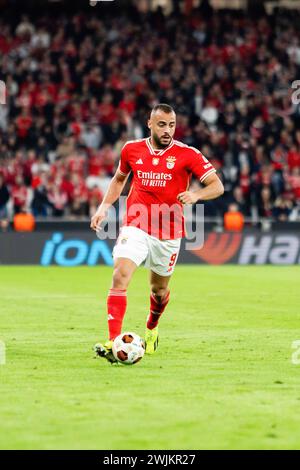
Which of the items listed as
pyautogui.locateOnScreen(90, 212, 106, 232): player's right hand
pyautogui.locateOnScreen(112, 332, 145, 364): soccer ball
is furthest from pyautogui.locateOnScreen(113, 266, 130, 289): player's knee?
pyautogui.locateOnScreen(90, 212, 106, 232): player's right hand

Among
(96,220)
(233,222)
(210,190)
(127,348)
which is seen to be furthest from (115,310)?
(233,222)

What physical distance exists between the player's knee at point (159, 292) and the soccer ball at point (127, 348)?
122cm

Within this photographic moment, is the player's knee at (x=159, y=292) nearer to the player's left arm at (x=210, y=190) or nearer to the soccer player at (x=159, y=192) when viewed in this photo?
the soccer player at (x=159, y=192)

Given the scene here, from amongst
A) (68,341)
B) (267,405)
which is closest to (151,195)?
(68,341)

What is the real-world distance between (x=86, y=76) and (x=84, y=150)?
3.73 m

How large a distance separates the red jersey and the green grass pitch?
1.32 meters

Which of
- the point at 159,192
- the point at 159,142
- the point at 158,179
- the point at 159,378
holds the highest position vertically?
the point at 159,142

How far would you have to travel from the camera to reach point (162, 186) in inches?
422

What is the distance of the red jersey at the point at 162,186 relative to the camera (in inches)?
421

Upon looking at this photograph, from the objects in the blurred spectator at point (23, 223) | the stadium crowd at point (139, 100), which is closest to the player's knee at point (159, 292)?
the blurred spectator at point (23, 223)

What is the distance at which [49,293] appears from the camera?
708 inches

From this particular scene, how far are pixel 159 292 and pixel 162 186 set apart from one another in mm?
1140

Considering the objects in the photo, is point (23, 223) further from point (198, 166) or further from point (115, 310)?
point (115, 310)

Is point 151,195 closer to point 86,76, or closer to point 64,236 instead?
point 64,236
